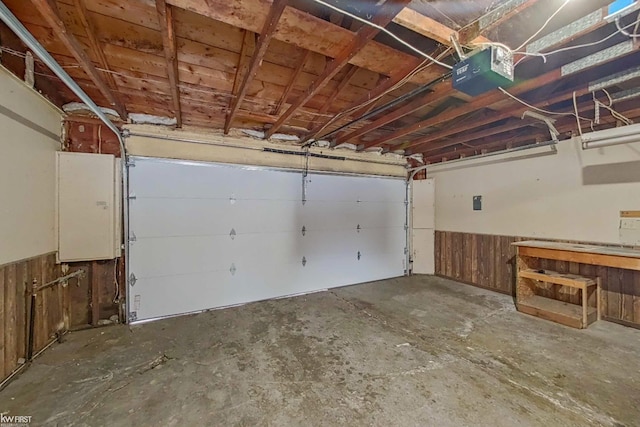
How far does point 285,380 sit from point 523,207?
4.14m

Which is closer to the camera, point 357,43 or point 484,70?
point 484,70

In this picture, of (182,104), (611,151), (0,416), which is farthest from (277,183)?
(611,151)

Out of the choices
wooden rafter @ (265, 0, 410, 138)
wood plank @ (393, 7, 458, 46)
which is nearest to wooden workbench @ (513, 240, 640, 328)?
wood plank @ (393, 7, 458, 46)

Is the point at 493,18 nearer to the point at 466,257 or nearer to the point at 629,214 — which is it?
the point at 629,214

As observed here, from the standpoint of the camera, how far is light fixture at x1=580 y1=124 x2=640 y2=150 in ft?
8.61

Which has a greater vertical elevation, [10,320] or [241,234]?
[241,234]

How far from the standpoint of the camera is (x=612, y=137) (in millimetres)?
2775

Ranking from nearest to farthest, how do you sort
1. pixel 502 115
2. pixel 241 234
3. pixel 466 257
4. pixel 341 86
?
pixel 341 86
pixel 502 115
pixel 241 234
pixel 466 257

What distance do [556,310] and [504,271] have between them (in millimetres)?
1076

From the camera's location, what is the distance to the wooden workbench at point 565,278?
8.96 feet

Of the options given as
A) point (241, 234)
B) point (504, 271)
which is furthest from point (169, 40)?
point (504, 271)

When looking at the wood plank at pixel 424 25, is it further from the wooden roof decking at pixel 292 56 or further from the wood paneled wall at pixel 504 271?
the wood paneled wall at pixel 504 271

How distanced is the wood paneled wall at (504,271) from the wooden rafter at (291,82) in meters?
3.99

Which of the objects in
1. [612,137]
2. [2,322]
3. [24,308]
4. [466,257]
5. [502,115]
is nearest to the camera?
[2,322]
